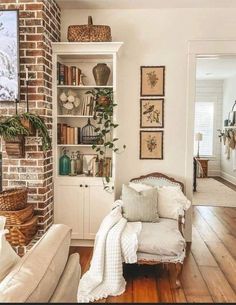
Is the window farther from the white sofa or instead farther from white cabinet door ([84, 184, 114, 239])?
the white sofa

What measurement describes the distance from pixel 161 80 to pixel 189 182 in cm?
132

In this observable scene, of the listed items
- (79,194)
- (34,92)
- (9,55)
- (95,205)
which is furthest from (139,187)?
(9,55)

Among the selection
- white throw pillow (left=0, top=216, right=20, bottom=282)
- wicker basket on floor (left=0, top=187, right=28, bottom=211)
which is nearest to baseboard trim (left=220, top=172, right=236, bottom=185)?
wicker basket on floor (left=0, top=187, right=28, bottom=211)

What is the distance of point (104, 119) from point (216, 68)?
15.7ft

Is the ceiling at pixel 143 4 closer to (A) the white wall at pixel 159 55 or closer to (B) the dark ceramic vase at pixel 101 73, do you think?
(A) the white wall at pixel 159 55

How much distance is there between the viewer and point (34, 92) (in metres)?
3.38

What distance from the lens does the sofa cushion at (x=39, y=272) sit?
1.05 metres

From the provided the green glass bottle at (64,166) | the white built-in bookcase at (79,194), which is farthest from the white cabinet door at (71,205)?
the green glass bottle at (64,166)

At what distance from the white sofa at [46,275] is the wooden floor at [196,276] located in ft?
4.12

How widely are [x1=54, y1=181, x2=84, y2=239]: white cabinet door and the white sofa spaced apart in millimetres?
2041

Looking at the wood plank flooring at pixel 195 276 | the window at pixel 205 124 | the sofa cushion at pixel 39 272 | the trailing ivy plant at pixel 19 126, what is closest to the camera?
the sofa cushion at pixel 39 272

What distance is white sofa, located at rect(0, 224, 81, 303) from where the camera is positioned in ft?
3.47

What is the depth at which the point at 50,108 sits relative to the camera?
3.64 meters

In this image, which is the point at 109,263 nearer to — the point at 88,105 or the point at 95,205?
the point at 95,205
